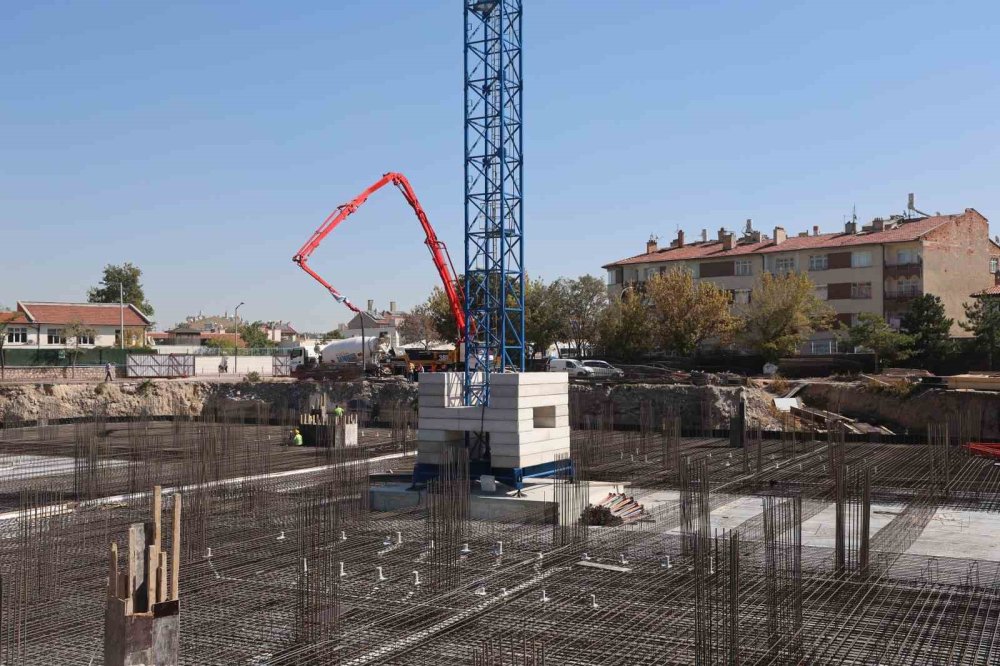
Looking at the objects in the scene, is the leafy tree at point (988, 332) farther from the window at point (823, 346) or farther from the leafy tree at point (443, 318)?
the leafy tree at point (443, 318)

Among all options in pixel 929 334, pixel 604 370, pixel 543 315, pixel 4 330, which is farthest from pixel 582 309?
pixel 4 330

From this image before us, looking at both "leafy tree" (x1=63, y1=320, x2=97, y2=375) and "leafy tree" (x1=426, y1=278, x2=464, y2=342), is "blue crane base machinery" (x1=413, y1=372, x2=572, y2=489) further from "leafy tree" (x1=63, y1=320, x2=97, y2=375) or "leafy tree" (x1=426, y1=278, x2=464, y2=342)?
"leafy tree" (x1=63, y1=320, x2=97, y2=375)

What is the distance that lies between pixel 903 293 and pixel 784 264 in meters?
6.45

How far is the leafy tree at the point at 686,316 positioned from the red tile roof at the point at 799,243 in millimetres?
7798

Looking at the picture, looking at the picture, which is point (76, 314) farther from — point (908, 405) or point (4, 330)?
point (908, 405)

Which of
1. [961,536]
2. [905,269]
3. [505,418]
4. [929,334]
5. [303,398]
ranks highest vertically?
[905,269]

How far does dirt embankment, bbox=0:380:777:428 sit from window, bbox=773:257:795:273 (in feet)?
58.3

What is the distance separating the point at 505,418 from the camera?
16.0 m

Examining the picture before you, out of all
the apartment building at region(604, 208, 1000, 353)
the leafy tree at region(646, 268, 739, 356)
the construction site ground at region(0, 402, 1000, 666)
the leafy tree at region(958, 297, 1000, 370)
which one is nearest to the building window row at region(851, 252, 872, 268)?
the apartment building at region(604, 208, 1000, 353)

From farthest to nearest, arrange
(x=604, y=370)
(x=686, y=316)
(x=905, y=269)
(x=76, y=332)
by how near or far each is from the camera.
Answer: (x=76, y=332) < (x=905, y=269) < (x=686, y=316) < (x=604, y=370)

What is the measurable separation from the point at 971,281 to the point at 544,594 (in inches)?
1759

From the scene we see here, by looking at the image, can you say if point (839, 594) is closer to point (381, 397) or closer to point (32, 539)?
point (32, 539)

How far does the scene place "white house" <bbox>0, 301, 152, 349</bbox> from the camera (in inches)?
2173

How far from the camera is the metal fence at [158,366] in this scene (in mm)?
44219
